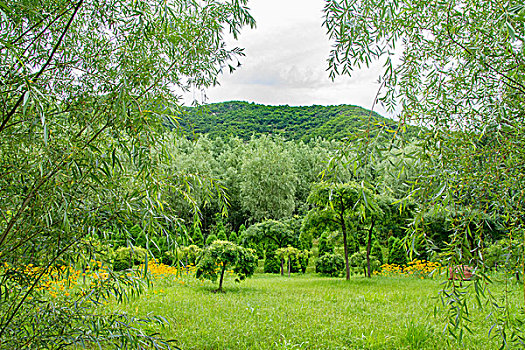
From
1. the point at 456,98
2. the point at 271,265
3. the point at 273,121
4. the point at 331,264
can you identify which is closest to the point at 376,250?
the point at 331,264

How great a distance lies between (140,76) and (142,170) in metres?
0.75

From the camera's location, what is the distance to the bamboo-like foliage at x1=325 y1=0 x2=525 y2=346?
1333mm

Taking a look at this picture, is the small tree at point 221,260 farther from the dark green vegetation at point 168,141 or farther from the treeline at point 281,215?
the dark green vegetation at point 168,141

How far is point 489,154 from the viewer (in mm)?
1594

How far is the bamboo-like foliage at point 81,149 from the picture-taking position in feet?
5.23

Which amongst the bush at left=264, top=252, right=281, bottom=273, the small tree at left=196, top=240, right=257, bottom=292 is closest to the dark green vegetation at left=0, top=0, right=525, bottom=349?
the small tree at left=196, top=240, right=257, bottom=292

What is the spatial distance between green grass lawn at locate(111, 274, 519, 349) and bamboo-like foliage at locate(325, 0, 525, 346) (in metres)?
1.19

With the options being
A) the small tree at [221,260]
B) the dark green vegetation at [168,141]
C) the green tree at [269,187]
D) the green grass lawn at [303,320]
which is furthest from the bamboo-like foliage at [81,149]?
the green tree at [269,187]

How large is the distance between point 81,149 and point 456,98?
1.96 m

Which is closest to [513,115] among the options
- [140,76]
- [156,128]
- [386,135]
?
[386,135]

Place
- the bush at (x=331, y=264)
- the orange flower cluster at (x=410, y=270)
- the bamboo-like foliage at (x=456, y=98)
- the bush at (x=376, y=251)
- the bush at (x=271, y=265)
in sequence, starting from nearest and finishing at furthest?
1. the bamboo-like foliage at (x=456, y=98)
2. the orange flower cluster at (x=410, y=270)
3. the bush at (x=331, y=264)
4. the bush at (x=376, y=251)
5. the bush at (x=271, y=265)

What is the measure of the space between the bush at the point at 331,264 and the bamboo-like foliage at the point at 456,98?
32.2 ft

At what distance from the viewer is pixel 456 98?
1.83 meters

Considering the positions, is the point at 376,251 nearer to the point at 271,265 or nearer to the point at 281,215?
the point at 271,265
